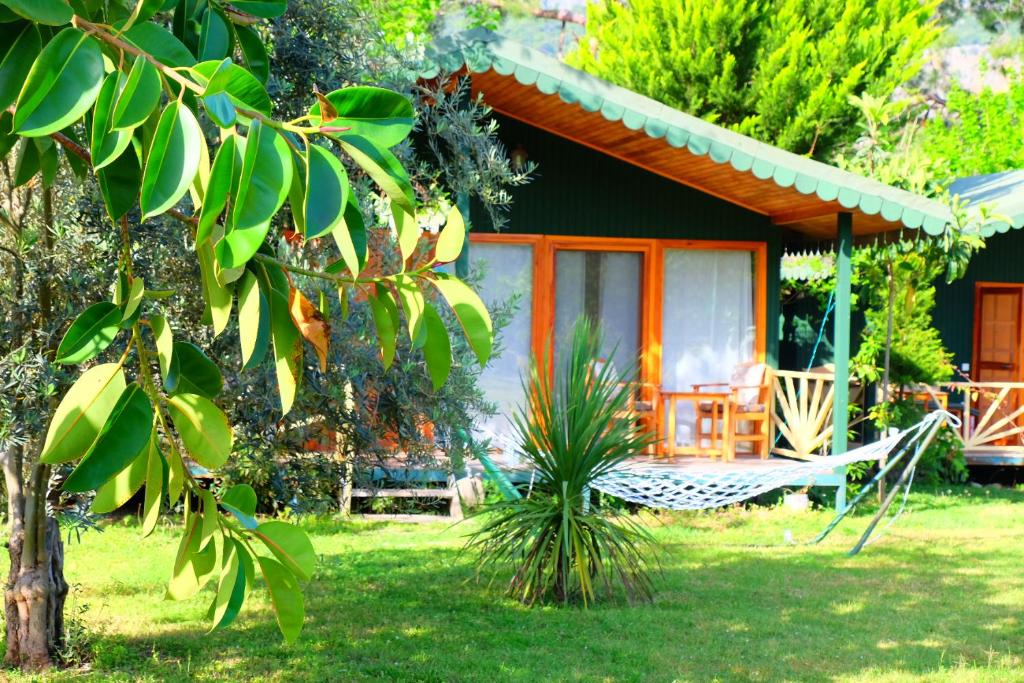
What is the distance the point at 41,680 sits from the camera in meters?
4.86

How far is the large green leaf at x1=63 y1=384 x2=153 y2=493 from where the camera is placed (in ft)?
4.66

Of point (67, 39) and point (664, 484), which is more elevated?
point (67, 39)

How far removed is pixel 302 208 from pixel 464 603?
216 inches

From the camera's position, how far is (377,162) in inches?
52.4

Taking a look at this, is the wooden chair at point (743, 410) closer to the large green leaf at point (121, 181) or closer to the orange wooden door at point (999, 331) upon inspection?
the orange wooden door at point (999, 331)

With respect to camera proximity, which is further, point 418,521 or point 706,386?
point 706,386

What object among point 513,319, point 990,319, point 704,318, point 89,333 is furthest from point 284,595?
point 990,319

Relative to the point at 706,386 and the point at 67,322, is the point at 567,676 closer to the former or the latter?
the point at 67,322

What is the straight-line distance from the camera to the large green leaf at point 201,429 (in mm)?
1611

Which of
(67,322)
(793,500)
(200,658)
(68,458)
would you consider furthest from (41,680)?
(793,500)

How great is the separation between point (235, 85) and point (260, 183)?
14 cm

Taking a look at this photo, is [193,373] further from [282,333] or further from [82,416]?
[82,416]

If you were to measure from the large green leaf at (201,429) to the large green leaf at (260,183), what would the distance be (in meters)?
0.43

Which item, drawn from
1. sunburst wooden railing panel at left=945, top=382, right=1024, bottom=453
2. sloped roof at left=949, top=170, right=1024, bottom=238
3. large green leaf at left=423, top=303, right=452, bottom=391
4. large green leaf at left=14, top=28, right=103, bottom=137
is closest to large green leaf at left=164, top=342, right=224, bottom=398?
large green leaf at left=423, top=303, right=452, bottom=391
